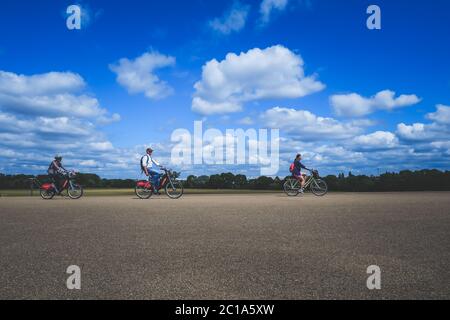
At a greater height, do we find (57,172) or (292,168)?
(292,168)

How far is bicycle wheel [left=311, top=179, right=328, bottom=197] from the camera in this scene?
69.7 feet

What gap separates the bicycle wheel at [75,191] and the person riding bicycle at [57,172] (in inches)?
21.7

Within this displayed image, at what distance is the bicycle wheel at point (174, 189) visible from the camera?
1972 centimetres

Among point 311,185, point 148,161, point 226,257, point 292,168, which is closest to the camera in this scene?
point 226,257

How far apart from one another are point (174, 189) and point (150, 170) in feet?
5.38

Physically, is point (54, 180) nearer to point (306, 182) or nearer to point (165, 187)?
point (165, 187)

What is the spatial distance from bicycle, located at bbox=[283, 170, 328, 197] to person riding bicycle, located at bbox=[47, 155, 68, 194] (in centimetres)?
1137

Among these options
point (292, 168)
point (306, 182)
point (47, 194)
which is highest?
Result: point (292, 168)

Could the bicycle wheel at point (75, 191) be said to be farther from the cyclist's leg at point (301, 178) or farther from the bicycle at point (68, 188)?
the cyclist's leg at point (301, 178)

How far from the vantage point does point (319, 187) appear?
70.0ft

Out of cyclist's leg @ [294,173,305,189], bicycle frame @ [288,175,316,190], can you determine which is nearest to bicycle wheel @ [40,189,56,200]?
bicycle frame @ [288,175,316,190]

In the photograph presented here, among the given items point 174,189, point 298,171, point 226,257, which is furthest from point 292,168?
point 226,257

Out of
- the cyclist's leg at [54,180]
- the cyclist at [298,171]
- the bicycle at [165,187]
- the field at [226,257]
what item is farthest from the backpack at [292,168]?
the cyclist's leg at [54,180]
